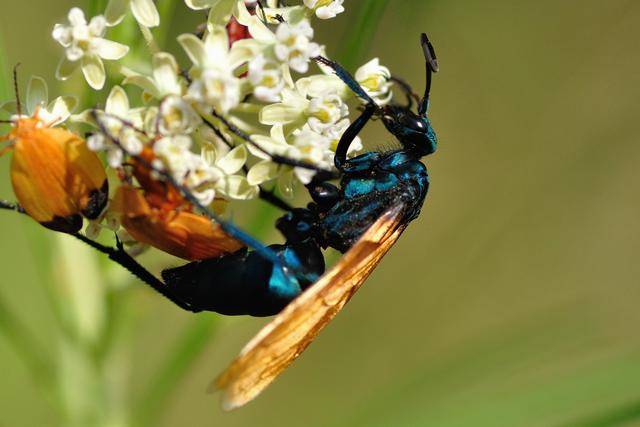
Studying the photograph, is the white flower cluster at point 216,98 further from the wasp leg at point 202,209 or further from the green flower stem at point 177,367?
the green flower stem at point 177,367

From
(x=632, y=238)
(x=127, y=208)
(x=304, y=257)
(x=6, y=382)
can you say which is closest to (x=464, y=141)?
(x=632, y=238)

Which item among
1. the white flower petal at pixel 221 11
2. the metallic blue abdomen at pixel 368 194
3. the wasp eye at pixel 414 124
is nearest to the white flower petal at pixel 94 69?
the white flower petal at pixel 221 11

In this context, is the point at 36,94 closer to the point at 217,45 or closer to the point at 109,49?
the point at 109,49

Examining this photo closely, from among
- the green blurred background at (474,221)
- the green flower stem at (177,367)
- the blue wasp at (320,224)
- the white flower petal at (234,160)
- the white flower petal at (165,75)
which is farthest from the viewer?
the green blurred background at (474,221)

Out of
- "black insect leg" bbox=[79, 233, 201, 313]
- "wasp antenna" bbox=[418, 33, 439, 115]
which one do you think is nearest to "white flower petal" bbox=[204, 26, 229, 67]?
"black insect leg" bbox=[79, 233, 201, 313]

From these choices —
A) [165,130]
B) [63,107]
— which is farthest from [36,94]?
[165,130]

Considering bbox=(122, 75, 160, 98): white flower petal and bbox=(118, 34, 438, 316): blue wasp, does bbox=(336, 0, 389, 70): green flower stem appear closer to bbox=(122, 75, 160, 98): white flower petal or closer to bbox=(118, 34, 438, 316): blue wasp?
bbox=(118, 34, 438, 316): blue wasp

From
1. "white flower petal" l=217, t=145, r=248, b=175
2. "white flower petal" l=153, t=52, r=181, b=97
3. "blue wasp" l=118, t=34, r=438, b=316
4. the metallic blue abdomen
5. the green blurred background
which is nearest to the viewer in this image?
"white flower petal" l=153, t=52, r=181, b=97
